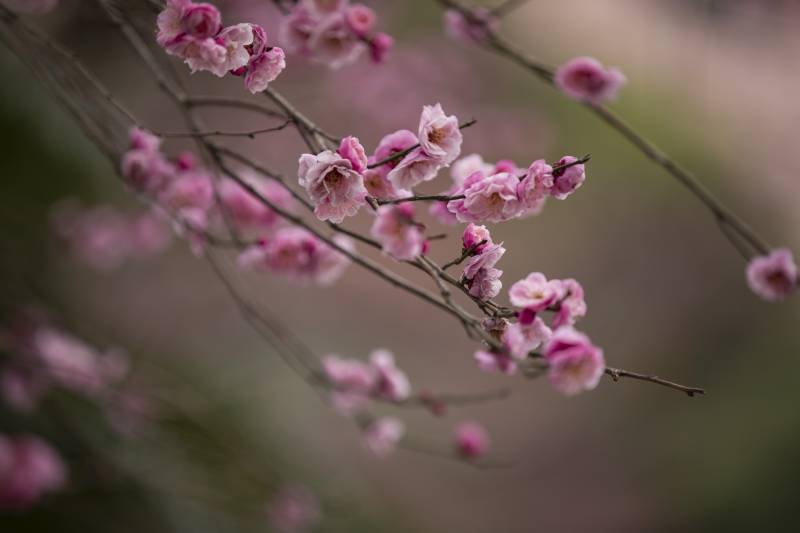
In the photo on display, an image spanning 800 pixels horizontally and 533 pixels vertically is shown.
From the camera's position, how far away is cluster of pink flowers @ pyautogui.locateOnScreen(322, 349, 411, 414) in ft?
2.28

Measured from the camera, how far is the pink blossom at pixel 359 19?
0.47 m

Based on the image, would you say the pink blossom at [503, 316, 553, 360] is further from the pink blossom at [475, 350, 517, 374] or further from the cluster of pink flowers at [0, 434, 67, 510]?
the cluster of pink flowers at [0, 434, 67, 510]

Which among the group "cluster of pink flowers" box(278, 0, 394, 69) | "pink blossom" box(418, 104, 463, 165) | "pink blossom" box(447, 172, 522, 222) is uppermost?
"cluster of pink flowers" box(278, 0, 394, 69)

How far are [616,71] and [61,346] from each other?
3.40 ft

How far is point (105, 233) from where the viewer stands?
49.1 inches

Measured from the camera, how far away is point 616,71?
613 mm

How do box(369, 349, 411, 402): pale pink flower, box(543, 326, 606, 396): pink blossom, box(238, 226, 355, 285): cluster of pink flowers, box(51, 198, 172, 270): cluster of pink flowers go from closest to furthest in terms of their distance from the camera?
1. box(543, 326, 606, 396): pink blossom
2. box(238, 226, 355, 285): cluster of pink flowers
3. box(369, 349, 411, 402): pale pink flower
4. box(51, 198, 172, 270): cluster of pink flowers

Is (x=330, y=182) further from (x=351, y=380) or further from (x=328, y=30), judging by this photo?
(x=351, y=380)

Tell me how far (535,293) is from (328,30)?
29 centimetres

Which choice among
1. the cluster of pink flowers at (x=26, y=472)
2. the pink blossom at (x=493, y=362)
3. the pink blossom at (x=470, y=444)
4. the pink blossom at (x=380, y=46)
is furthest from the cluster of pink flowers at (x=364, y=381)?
the cluster of pink flowers at (x=26, y=472)

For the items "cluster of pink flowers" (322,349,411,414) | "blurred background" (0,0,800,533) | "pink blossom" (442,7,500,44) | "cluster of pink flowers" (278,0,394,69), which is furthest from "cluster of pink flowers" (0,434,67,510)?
"pink blossom" (442,7,500,44)

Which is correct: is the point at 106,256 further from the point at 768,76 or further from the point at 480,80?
the point at 768,76

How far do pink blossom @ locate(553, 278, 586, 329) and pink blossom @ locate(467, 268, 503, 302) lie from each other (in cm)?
5

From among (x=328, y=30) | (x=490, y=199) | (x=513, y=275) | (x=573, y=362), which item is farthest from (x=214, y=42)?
(x=513, y=275)
